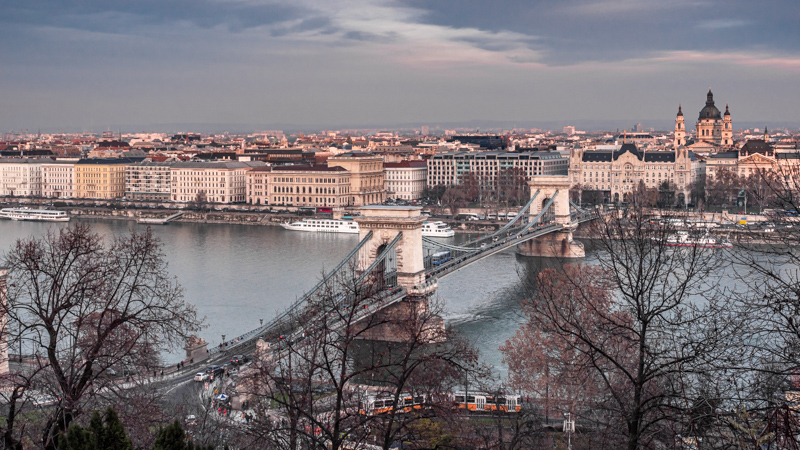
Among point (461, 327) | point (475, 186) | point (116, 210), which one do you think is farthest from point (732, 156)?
point (461, 327)

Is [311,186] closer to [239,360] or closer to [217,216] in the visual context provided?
[217,216]

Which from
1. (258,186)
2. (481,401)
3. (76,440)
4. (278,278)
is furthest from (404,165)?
(76,440)

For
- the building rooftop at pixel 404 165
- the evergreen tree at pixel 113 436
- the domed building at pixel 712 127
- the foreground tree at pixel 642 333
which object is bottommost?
the evergreen tree at pixel 113 436

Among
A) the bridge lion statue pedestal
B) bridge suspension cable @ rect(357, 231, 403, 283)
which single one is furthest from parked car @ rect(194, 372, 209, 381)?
the bridge lion statue pedestal

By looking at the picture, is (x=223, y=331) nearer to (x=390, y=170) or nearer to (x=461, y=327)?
(x=461, y=327)

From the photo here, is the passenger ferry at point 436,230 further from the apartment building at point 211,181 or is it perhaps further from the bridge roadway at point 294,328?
the apartment building at point 211,181

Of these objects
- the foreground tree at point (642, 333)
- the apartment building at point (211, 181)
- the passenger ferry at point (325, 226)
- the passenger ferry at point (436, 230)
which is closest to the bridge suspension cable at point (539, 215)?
the passenger ferry at point (436, 230)

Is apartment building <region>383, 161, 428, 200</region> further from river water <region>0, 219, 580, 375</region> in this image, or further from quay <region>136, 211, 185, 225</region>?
river water <region>0, 219, 580, 375</region>
